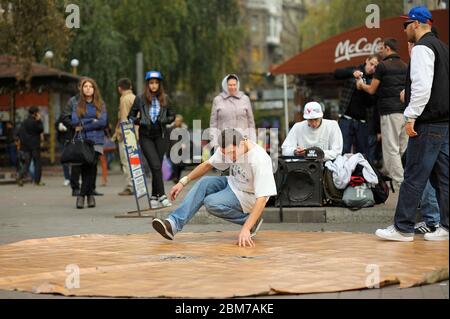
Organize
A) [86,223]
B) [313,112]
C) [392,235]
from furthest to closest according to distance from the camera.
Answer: [86,223]
[313,112]
[392,235]

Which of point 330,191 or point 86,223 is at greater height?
point 330,191

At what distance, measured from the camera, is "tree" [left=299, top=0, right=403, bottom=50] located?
28.4 metres

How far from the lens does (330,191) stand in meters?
11.6

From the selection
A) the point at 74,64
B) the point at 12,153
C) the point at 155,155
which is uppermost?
the point at 74,64

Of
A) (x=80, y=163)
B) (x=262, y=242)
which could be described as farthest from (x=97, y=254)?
(x=80, y=163)

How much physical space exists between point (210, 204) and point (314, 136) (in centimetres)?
284

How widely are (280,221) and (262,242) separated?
2357mm

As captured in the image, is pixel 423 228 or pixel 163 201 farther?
pixel 163 201

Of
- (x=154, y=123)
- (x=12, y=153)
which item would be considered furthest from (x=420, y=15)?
(x=12, y=153)

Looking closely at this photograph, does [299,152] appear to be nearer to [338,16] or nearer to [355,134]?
[355,134]

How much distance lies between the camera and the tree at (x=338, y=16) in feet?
93.2

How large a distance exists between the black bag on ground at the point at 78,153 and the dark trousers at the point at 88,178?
10 cm
